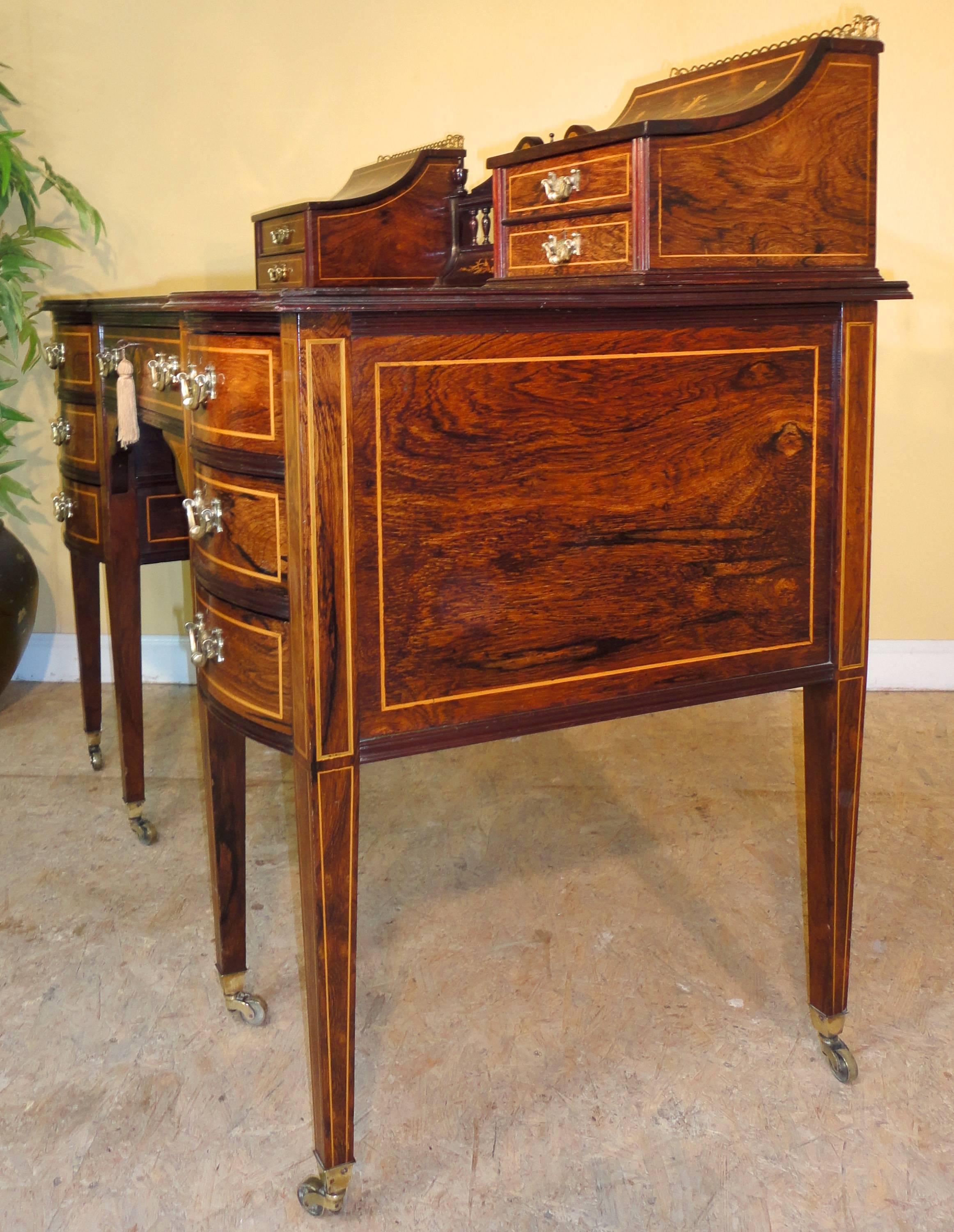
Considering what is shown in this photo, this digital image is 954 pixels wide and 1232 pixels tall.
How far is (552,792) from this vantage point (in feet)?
9.27

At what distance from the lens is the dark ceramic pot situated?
327 centimetres

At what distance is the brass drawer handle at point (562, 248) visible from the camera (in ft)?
5.49

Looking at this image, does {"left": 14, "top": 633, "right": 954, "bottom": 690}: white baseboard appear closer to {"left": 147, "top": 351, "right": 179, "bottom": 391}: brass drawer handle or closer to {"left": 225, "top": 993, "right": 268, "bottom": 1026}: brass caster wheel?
{"left": 225, "top": 993, "right": 268, "bottom": 1026}: brass caster wheel

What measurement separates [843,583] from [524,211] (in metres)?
0.71

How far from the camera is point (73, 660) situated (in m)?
3.77

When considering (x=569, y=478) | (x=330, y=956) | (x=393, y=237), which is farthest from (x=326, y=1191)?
(x=393, y=237)

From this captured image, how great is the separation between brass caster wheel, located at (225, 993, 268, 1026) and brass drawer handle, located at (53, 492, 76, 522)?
121 cm

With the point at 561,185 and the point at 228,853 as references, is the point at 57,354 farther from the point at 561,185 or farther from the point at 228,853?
the point at 561,185

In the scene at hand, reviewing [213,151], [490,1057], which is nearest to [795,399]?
[490,1057]

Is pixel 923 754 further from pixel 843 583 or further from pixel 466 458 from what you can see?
pixel 466 458

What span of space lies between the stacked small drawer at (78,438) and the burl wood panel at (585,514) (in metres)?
1.29

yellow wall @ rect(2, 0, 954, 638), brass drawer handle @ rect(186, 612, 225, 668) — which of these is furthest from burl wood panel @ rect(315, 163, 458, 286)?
brass drawer handle @ rect(186, 612, 225, 668)

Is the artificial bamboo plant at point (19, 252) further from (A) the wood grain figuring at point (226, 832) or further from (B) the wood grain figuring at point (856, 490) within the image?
(B) the wood grain figuring at point (856, 490)

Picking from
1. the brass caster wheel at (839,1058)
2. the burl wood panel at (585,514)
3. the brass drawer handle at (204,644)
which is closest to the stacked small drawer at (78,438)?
the brass drawer handle at (204,644)
